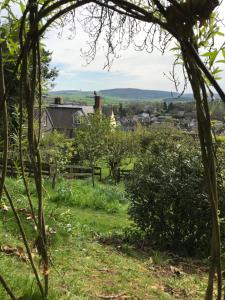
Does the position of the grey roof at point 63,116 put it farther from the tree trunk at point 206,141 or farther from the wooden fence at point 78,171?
the tree trunk at point 206,141

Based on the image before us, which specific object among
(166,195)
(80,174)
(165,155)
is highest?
(165,155)

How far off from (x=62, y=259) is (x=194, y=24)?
4.18m

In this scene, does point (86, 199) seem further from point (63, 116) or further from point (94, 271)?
point (63, 116)

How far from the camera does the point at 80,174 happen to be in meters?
21.6

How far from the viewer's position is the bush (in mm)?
7336

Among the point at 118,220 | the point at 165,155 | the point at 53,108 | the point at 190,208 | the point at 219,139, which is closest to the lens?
the point at 219,139

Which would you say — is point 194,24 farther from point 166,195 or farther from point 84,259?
point 166,195

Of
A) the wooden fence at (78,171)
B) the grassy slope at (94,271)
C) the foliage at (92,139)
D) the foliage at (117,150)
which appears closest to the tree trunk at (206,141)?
the grassy slope at (94,271)

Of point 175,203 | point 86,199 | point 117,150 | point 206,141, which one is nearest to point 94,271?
point 175,203

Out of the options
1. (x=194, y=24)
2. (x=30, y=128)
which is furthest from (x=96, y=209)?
(x=194, y=24)

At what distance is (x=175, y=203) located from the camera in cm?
755

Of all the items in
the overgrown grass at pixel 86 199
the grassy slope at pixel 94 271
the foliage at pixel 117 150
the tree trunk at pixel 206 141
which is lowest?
the foliage at pixel 117 150

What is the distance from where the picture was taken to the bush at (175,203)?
7336 millimetres

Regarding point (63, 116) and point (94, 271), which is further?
point (63, 116)
